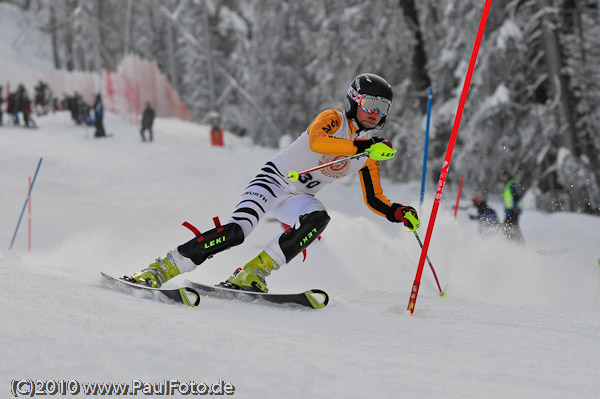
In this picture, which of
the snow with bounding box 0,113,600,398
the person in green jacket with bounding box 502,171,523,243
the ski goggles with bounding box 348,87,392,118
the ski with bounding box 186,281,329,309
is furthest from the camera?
the person in green jacket with bounding box 502,171,523,243

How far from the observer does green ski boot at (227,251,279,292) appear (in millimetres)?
4336

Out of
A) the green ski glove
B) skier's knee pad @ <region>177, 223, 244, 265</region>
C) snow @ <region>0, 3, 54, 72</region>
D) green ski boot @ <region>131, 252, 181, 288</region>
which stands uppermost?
snow @ <region>0, 3, 54, 72</region>

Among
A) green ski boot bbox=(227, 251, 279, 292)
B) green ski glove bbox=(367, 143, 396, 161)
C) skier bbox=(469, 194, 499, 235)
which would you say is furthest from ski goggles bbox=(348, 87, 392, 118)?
skier bbox=(469, 194, 499, 235)

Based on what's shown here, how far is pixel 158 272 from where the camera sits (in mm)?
4246

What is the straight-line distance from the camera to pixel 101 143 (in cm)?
2070

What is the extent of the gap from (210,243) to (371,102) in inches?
60.3

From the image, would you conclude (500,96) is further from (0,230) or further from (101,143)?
(101,143)

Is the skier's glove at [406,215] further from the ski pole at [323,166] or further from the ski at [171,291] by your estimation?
the ski at [171,291]

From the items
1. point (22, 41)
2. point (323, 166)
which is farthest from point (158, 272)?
point (22, 41)

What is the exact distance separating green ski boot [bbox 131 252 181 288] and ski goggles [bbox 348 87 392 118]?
5.73 feet

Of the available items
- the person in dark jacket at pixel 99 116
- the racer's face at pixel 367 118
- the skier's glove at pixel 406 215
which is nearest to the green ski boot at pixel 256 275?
the skier's glove at pixel 406 215

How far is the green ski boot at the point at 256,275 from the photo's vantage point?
4.34 meters

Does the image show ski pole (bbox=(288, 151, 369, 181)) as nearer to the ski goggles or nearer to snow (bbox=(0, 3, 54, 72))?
the ski goggles

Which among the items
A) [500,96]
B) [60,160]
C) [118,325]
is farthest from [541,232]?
[60,160]
